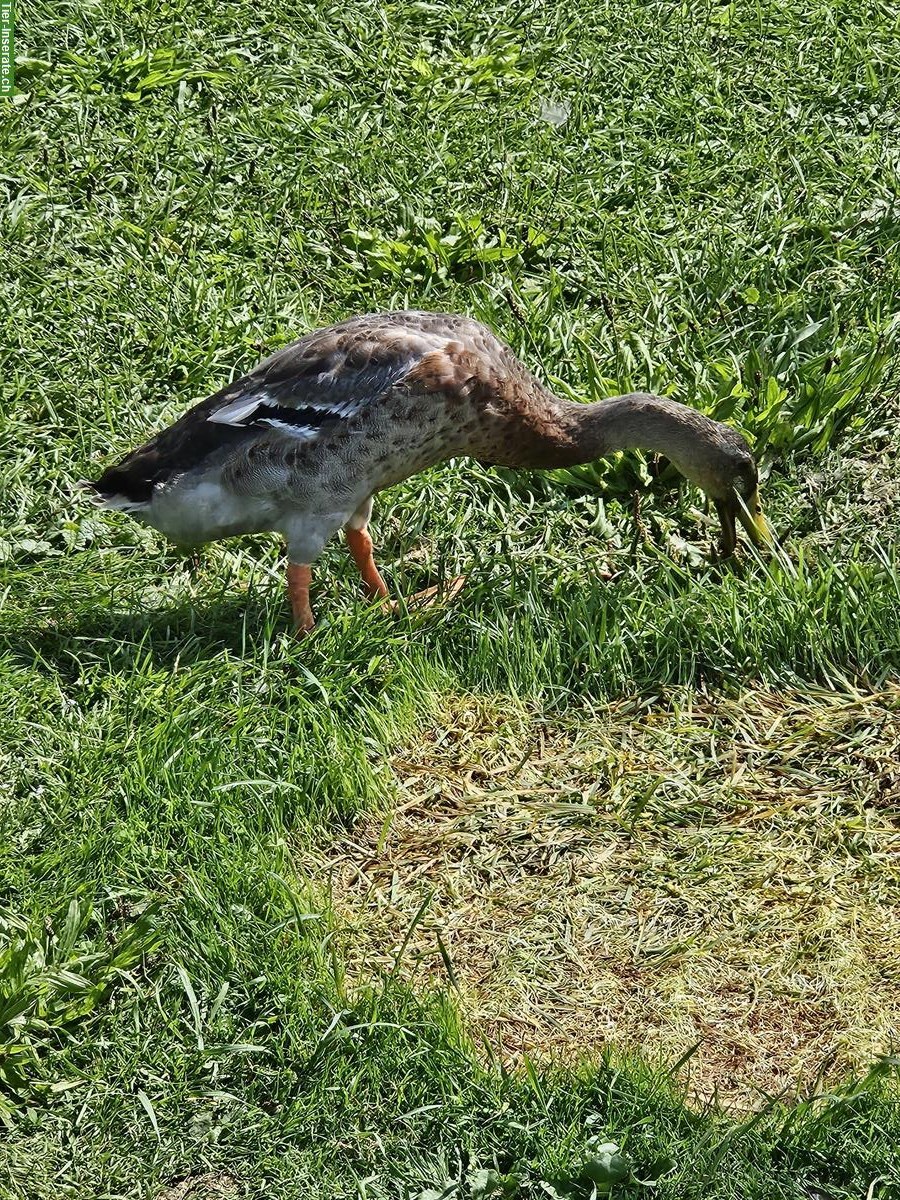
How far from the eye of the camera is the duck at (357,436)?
539 centimetres

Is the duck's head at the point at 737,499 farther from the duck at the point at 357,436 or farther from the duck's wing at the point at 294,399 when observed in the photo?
the duck's wing at the point at 294,399

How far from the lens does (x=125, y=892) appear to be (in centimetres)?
443

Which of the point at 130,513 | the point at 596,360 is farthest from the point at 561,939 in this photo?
the point at 596,360

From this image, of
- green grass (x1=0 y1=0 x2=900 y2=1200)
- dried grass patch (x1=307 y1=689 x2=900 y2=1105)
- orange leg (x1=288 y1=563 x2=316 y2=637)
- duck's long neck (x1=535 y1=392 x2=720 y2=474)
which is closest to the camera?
green grass (x1=0 y1=0 x2=900 y2=1200)

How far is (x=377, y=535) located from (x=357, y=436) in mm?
847

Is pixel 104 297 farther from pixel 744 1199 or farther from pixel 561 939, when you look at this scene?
pixel 744 1199

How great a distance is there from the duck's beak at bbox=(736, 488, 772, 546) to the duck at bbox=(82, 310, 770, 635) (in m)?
0.04

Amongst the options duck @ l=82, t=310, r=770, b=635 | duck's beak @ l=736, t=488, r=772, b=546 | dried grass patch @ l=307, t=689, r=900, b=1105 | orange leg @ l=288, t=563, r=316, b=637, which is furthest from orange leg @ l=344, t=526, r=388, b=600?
duck's beak @ l=736, t=488, r=772, b=546

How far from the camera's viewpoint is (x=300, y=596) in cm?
548

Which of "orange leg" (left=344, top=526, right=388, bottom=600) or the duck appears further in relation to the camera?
"orange leg" (left=344, top=526, right=388, bottom=600)

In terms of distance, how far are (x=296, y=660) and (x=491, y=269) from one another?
8.97ft

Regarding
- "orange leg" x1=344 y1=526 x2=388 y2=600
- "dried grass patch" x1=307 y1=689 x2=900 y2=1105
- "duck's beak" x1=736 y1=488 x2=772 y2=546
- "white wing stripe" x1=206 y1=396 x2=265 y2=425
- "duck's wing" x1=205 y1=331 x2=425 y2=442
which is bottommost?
"dried grass patch" x1=307 y1=689 x2=900 y2=1105

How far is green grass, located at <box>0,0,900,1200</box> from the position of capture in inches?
156

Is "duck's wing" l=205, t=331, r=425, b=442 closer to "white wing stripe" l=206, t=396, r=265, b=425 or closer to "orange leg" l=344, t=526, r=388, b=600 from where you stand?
"white wing stripe" l=206, t=396, r=265, b=425
